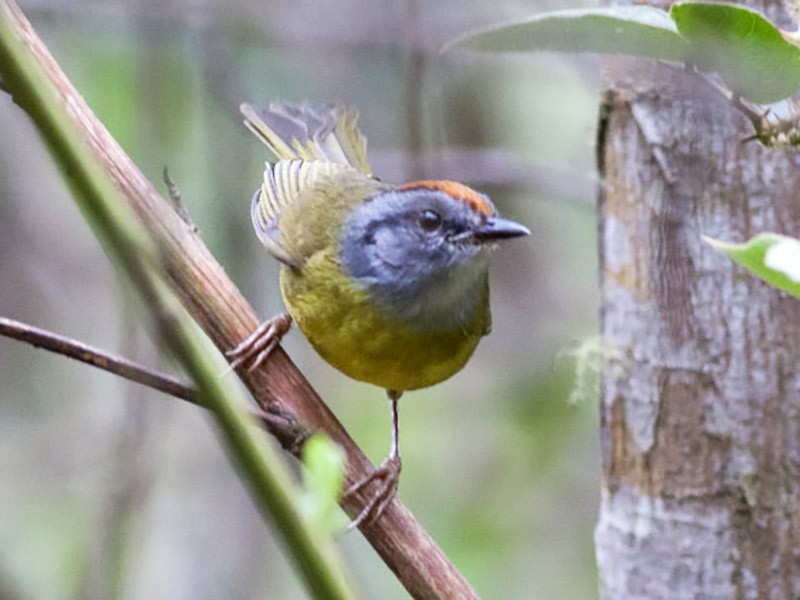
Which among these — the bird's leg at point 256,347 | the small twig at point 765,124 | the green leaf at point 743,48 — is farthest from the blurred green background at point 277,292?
the green leaf at point 743,48

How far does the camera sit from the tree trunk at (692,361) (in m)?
2.44

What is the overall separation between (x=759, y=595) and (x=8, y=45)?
211 centimetres

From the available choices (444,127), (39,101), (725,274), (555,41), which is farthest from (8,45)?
(444,127)

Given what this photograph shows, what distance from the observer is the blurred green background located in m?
4.62

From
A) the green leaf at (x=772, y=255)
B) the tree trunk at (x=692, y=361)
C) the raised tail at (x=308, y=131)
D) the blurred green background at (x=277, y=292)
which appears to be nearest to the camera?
the green leaf at (x=772, y=255)

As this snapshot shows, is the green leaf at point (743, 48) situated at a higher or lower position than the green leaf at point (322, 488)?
higher

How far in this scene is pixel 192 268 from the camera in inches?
80.7

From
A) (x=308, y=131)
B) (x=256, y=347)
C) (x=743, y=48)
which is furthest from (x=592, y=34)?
(x=308, y=131)

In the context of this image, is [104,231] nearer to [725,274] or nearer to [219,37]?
[725,274]

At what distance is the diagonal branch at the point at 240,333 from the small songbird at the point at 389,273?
1.19 feet

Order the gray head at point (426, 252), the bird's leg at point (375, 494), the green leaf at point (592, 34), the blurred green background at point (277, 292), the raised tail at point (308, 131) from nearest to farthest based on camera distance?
the green leaf at point (592, 34) → the bird's leg at point (375, 494) → the gray head at point (426, 252) → the raised tail at point (308, 131) → the blurred green background at point (277, 292)

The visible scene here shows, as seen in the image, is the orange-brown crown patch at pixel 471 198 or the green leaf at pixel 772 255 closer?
the green leaf at pixel 772 255

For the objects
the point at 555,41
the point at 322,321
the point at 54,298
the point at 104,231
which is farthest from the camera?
the point at 54,298

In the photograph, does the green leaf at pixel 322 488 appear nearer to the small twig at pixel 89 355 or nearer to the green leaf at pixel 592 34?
the small twig at pixel 89 355
